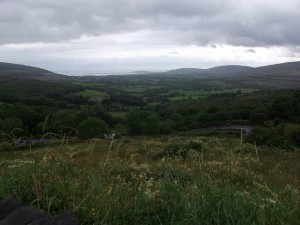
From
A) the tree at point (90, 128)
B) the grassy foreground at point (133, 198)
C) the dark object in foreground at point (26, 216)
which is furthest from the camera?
the tree at point (90, 128)

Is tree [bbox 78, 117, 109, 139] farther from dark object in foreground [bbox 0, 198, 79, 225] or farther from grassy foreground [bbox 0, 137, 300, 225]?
dark object in foreground [bbox 0, 198, 79, 225]

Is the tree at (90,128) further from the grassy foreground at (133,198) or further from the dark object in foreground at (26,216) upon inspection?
the dark object in foreground at (26,216)

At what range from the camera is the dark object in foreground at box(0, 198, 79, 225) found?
9.36ft

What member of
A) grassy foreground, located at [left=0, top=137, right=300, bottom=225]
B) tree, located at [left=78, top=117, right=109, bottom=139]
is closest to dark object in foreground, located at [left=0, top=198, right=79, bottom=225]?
grassy foreground, located at [left=0, top=137, right=300, bottom=225]

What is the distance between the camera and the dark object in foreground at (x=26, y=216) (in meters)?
2.85

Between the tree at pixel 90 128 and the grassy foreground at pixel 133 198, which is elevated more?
the grassy foreground at pixel 133 198

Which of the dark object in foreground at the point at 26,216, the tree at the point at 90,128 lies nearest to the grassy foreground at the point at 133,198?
the dark object in foreground at the point at 26,216

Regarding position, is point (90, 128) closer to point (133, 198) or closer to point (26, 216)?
point (133, 198)

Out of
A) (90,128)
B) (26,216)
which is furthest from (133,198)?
(90,128)

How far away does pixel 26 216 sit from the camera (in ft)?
10.0

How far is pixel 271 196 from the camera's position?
3717mm

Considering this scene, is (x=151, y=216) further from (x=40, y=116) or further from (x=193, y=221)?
(x=40, y=116)

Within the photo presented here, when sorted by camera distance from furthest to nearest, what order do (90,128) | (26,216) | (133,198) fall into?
(90,128)
(133,198)
(26,216)

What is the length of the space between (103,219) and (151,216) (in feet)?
1.42
